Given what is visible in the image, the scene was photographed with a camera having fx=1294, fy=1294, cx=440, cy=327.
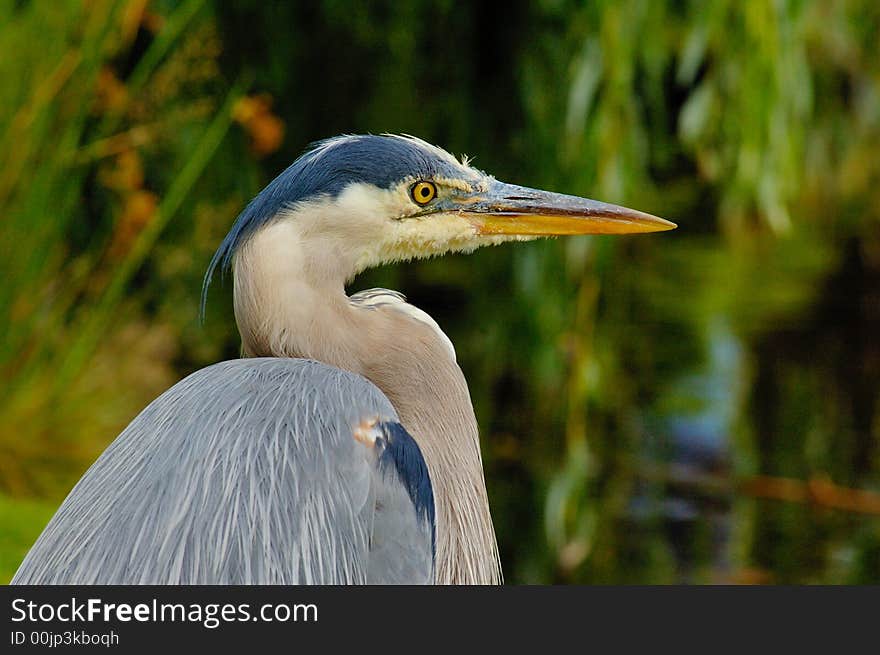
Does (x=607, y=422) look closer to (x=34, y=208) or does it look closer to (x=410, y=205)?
(x=34, y=208)

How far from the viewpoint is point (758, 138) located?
324cm

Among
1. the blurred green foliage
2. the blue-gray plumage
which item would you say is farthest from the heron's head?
the blurred green foliage

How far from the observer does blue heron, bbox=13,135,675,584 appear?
166 cm

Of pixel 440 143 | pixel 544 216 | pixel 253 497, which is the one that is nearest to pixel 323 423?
pixel 253 497

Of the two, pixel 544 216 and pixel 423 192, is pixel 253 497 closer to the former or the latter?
pixel 423 192

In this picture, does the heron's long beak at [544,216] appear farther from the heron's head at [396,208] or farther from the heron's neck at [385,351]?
the heron's neck at [385,351]

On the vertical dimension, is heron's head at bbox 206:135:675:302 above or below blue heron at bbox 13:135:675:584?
above

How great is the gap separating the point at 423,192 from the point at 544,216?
21 centimetres

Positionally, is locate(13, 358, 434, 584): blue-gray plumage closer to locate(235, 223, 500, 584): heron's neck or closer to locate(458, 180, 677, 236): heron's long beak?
locate(235, 223, 500, 584): heron's neck

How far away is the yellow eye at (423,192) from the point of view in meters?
1.98

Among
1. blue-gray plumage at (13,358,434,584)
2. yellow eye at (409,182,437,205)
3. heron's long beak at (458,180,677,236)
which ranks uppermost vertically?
yellow eye at (409,182,437,205)

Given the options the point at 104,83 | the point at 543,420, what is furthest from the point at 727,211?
the point at 104,83

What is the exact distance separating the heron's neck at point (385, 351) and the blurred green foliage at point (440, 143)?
4.48 ft

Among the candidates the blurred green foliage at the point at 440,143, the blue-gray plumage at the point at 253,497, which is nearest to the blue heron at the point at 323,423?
the blue-gray plumage at the point at 253,497
